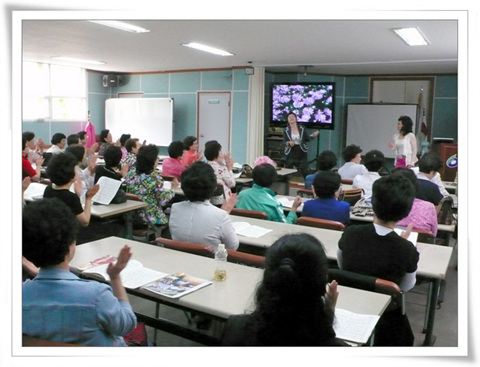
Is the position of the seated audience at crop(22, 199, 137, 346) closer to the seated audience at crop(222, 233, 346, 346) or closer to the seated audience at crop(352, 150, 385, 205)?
the seated audience at crop(222, 233, 346, 346)

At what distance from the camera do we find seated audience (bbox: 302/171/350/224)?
313cm

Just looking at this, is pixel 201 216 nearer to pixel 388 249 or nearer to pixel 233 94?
pixel 388 249

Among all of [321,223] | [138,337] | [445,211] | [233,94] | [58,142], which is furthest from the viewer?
[233,94]

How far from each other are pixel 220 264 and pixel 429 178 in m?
2.34

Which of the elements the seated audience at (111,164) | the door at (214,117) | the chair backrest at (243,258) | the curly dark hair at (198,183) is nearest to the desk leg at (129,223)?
the seated audience at (111,164)

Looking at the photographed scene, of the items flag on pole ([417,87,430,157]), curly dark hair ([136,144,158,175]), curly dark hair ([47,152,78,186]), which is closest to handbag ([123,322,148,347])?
curly dark hair ([47,152,78,186])

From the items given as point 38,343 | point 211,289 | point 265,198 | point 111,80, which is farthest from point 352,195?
point 111,80

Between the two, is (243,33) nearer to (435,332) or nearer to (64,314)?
(435,332)

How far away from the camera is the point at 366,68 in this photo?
8180 mm

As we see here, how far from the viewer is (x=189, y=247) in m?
2.43

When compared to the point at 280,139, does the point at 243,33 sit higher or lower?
higher

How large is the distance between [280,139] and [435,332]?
264 inches
